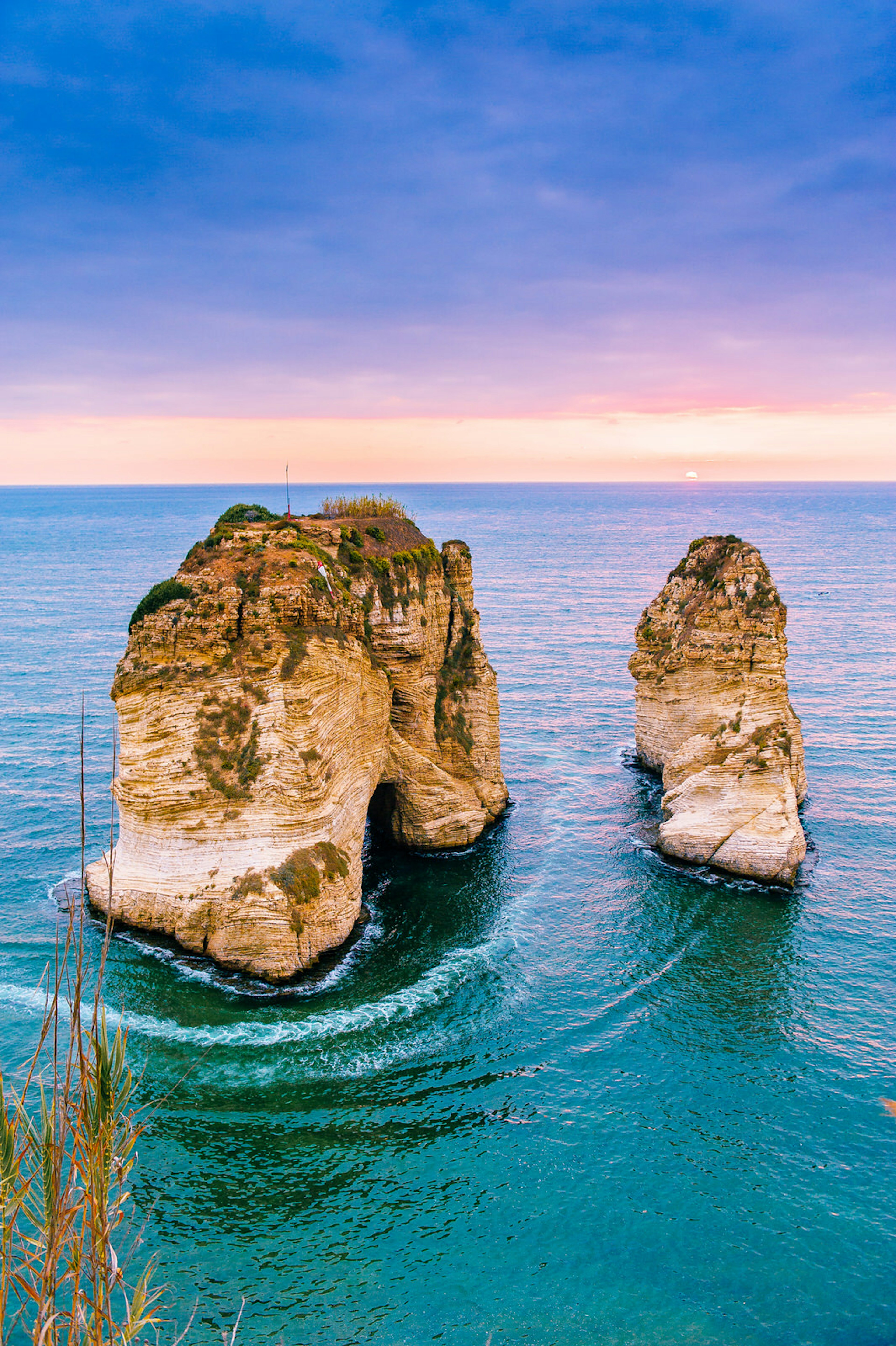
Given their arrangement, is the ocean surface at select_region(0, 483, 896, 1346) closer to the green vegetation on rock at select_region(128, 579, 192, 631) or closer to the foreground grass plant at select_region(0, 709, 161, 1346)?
the foreground grass plant at select_region(0, 709, 161, 1346)

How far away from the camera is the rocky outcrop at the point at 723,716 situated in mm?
41656

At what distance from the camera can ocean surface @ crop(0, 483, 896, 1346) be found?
833 inches

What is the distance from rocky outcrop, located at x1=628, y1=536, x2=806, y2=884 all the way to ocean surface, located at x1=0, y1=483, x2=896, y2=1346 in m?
2.20

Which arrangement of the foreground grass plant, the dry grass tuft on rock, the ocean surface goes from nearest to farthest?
the foreground grass plant < the ocean surface < the dry grass tuft on rock

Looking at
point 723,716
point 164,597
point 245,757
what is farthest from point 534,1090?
point 723,716

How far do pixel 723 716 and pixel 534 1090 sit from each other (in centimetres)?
2452

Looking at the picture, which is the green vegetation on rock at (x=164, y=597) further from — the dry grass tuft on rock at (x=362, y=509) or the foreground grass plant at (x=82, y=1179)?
the foreground grass plant at (x=82, y=1179)

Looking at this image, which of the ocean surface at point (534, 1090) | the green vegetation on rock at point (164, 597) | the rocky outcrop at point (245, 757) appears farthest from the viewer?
the green vegetation on rock at point (164, 597)

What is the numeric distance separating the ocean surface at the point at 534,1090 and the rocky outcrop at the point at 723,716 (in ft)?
7.21

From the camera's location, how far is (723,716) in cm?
4644

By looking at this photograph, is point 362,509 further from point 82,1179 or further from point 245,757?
point 82,1179

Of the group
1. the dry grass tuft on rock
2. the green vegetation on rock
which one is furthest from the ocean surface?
the dry grass tuft on rock

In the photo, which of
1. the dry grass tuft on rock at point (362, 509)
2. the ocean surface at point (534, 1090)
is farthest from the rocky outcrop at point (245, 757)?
the dry grass tuft on rock at point (362, 509)

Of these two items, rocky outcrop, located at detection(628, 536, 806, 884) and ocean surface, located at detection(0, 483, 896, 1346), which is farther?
rocky outcrop, located at detection(628, 536, 806, 884)
